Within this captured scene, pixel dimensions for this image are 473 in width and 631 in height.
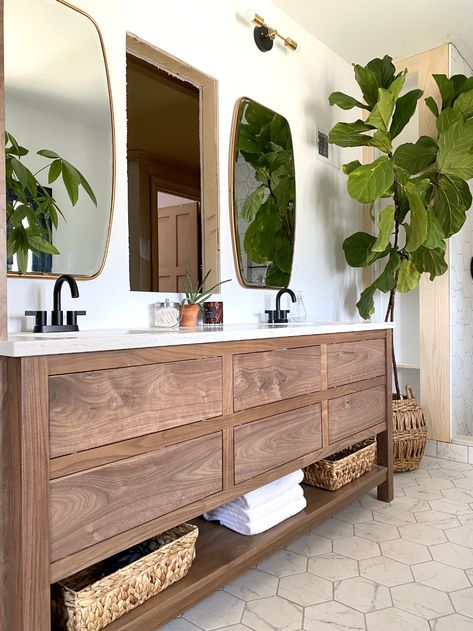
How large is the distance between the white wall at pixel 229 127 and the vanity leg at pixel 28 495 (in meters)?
0.52

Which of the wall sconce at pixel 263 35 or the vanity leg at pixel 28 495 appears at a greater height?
the wall sconce at pixel 263 35

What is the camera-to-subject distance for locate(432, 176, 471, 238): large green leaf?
8.89ft

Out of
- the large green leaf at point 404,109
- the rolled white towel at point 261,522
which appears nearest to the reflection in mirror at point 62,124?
the rolled white towel at point 261,522

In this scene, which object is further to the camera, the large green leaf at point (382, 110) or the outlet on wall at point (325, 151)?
the outlet on wall at point (325, 151)

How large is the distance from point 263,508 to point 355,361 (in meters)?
0.74

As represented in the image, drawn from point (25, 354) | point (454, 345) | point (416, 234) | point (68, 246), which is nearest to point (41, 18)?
point (68, 246)

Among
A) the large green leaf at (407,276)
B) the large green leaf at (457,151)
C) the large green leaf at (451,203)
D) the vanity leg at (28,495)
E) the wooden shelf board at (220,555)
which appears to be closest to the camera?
the vanity leg at (28,495)

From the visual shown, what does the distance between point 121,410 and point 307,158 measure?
2.06 m

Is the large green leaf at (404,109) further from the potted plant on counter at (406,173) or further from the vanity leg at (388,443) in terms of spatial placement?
the vanity leg at (388,443)

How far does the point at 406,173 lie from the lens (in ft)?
8.47

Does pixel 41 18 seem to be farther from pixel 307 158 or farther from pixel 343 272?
pixel 343 272

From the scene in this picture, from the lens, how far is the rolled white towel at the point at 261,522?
1.70 m

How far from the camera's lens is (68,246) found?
160cm

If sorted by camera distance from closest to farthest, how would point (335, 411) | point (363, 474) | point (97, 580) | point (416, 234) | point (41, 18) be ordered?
1. point (97, 580)
2. point (41, 18)
3. point (335, 411)
4. point (363, 474)
5. point (416, 234)
